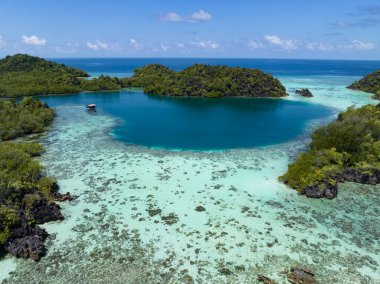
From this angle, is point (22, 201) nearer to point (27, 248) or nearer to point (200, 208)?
point (27, 248)

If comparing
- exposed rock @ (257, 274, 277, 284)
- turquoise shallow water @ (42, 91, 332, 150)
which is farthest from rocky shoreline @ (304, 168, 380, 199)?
turquoise shallow water @ (42, 91, 332, 150)

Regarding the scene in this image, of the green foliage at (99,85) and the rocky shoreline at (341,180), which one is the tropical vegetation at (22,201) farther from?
the green foliage at (99,85)

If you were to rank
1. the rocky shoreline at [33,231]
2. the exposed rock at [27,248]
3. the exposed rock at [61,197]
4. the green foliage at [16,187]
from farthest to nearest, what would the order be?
the exposed rock at [61,197] → the green foliage at [16,187] → the rocky shoreline at [33,231] → the exposed rock at [27,248]

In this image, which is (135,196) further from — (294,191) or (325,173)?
(325,173)

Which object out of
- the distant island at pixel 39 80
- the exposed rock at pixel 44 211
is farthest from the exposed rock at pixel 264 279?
the distant island at pixel 39 80

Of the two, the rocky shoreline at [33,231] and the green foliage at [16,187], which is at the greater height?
the green foliage at [16,187]
